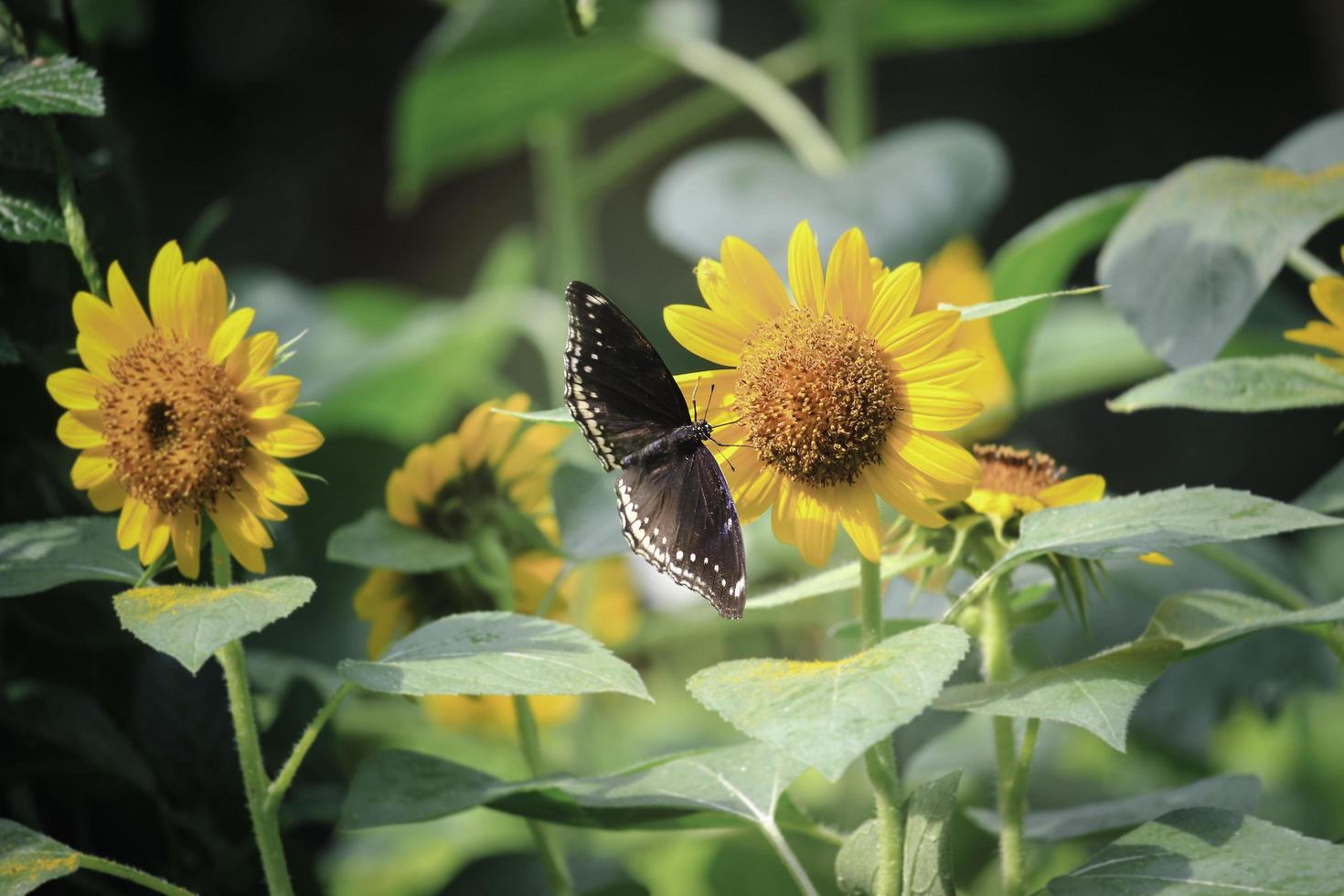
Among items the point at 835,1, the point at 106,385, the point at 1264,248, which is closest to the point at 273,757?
the point at 106,385

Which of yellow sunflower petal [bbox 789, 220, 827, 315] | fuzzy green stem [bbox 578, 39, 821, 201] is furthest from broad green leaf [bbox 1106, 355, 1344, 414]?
fuzzy green stem [bbox 578, 39, 821, 201]

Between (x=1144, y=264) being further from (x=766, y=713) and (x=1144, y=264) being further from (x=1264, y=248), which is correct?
(x=766, y=713)

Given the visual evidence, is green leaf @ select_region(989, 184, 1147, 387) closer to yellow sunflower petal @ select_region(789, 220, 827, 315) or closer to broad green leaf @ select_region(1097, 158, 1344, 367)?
broad green leaf @ select_region(1097, 158, 1344, 367)

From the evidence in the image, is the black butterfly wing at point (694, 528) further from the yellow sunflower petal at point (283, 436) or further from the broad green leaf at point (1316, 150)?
the broad green leaf at point (1316, 150)

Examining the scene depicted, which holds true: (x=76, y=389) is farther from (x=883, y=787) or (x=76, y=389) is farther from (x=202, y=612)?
(x=883, y=787)

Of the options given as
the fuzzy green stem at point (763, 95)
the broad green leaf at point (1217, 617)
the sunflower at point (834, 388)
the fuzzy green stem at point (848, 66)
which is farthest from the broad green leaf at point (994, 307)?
the fuzzy green stem at point (848, 66)
